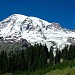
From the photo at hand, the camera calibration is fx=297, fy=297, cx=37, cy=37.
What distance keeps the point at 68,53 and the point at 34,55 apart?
65.6 feet

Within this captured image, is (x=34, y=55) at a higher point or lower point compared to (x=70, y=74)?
higher

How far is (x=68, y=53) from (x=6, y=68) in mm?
37615

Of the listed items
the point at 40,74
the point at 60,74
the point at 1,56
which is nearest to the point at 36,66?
the point at 1,56

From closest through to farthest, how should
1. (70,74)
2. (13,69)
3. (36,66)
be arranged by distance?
1. (70,74)
2. (36,66)
3. (13,69)

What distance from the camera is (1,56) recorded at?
17588cm

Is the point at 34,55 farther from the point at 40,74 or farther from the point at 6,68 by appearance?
the point at 40,74

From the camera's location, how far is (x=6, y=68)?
163875 millimetres

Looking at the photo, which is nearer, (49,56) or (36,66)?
(36,66)

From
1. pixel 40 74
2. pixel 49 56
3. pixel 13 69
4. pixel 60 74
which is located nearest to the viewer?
pixel 60 74

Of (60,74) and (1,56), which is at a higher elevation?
(1,56)

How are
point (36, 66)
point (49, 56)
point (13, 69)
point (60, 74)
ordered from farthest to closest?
point (49, 56), point (13, 69), point (36, 66), point (60, 74)

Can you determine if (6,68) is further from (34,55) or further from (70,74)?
(70,74)

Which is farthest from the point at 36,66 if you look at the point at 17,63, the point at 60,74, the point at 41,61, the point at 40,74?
the point at 60,74

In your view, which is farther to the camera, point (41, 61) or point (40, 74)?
point (41, 61)
